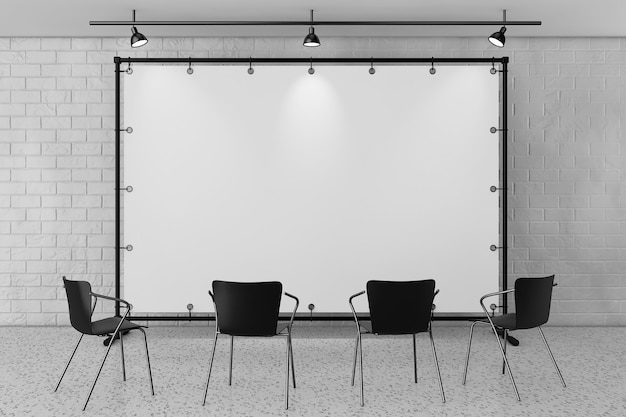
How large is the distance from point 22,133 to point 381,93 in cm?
351

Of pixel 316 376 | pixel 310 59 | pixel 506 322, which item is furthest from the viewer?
pixel 310 59

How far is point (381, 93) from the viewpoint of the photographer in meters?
4.88

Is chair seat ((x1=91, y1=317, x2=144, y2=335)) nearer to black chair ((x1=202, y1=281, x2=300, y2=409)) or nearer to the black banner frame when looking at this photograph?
black chair ((x1=202, y1=281, x2=300, y2=409))

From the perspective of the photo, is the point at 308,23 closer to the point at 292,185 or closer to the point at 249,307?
the point at 292,185

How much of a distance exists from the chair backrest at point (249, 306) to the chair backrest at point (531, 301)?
1495 mm

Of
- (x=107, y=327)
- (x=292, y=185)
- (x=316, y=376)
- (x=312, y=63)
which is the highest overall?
(x=312, y=63)

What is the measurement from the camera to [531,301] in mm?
3525

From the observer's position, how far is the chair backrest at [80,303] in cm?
341

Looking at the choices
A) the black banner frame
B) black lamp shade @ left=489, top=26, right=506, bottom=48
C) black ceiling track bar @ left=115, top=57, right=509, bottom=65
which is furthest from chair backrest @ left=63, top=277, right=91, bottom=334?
black lamp shade @ left=489, top=26, right=506, bottom=48

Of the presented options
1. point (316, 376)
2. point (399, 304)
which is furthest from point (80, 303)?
point (399, 304)

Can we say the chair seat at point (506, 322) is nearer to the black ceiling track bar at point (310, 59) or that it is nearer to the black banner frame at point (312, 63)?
the black banner frame at point (312, 63)

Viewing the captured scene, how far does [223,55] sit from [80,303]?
9.59 ft


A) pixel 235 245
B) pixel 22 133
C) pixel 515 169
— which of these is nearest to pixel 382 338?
pixel 235 245

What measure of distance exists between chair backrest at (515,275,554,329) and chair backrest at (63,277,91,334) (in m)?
2.65
